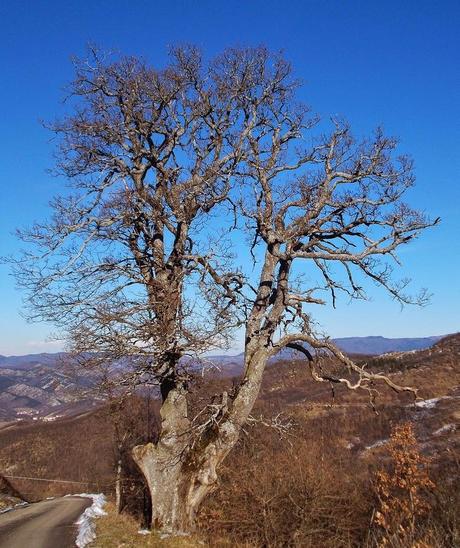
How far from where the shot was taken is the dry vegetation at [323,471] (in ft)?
35.6

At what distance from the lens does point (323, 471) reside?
1316cm

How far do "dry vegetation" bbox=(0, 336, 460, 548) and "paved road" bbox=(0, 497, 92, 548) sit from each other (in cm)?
110

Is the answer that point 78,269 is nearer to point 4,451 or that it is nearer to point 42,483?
point 42,483

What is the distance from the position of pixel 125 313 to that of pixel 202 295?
171 centimetres

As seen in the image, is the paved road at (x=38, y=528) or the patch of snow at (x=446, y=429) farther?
the patch of snow at (x=446, y=429)

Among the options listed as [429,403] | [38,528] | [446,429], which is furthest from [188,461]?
[429,403]

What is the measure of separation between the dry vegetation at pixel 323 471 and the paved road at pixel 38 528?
3.61 feet

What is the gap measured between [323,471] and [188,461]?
4.80m

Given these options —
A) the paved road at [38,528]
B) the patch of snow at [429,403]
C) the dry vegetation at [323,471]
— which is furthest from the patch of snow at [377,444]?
the paved road at [38,528]

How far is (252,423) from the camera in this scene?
11992 mm

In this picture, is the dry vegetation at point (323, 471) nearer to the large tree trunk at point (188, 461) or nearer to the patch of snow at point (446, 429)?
the patch of snow at point (446, 429)

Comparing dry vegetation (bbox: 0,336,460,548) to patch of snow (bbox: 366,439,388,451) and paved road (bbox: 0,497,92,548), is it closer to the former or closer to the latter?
patch of snow (bbox: 366,439,388,451)

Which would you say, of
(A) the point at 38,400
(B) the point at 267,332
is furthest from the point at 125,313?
(A) the point at 38,400

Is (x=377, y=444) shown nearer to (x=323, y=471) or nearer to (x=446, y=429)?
(x=446, y=429)
